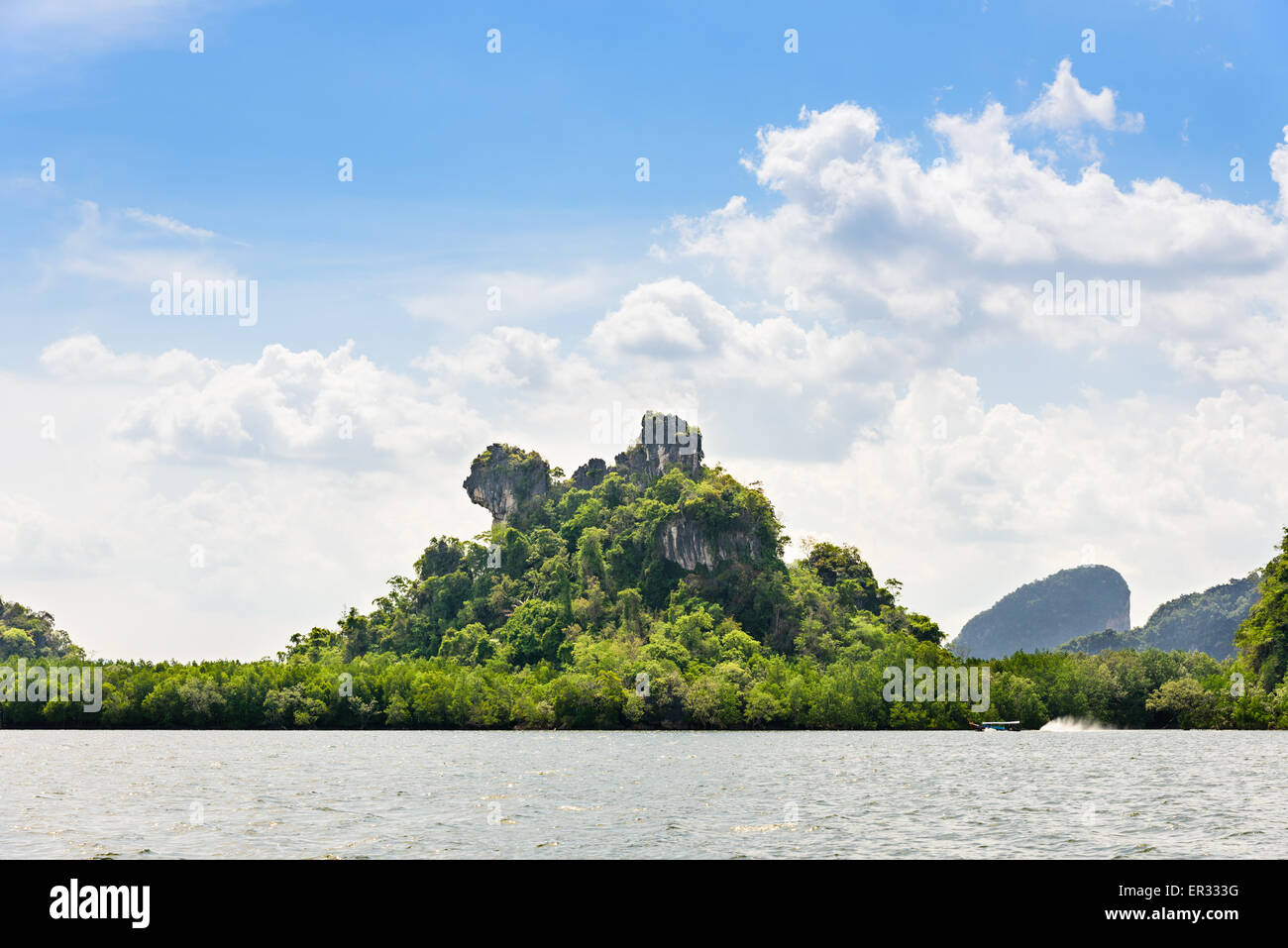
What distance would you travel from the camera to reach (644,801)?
154ft

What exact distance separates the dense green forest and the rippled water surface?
37.6 m

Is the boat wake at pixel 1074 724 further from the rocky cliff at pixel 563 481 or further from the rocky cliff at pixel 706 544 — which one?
the rocky cliff at pixel 563 481

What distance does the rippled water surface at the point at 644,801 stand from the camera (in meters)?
33.7

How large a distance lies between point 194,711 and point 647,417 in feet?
296

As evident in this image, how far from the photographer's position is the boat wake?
416 ft

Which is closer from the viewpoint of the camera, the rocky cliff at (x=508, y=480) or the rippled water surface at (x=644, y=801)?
the rippled water surface at (x=644, y=801)

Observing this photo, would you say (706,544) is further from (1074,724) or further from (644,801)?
(644,801)

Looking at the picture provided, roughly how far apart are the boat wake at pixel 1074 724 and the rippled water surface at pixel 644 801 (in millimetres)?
39011

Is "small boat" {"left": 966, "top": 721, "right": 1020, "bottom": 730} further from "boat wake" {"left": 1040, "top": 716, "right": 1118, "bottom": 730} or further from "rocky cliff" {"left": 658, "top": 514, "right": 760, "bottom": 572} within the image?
"rocky cliff" {"left": 658, "top": 514, "right": 760, "bottom": 572}

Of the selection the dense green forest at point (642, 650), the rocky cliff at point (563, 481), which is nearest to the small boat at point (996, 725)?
the dense green forest at point (642, 650)

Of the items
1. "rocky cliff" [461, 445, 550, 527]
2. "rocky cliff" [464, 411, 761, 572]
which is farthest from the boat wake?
"rocky cliff" [461, 445, 550, 527]
